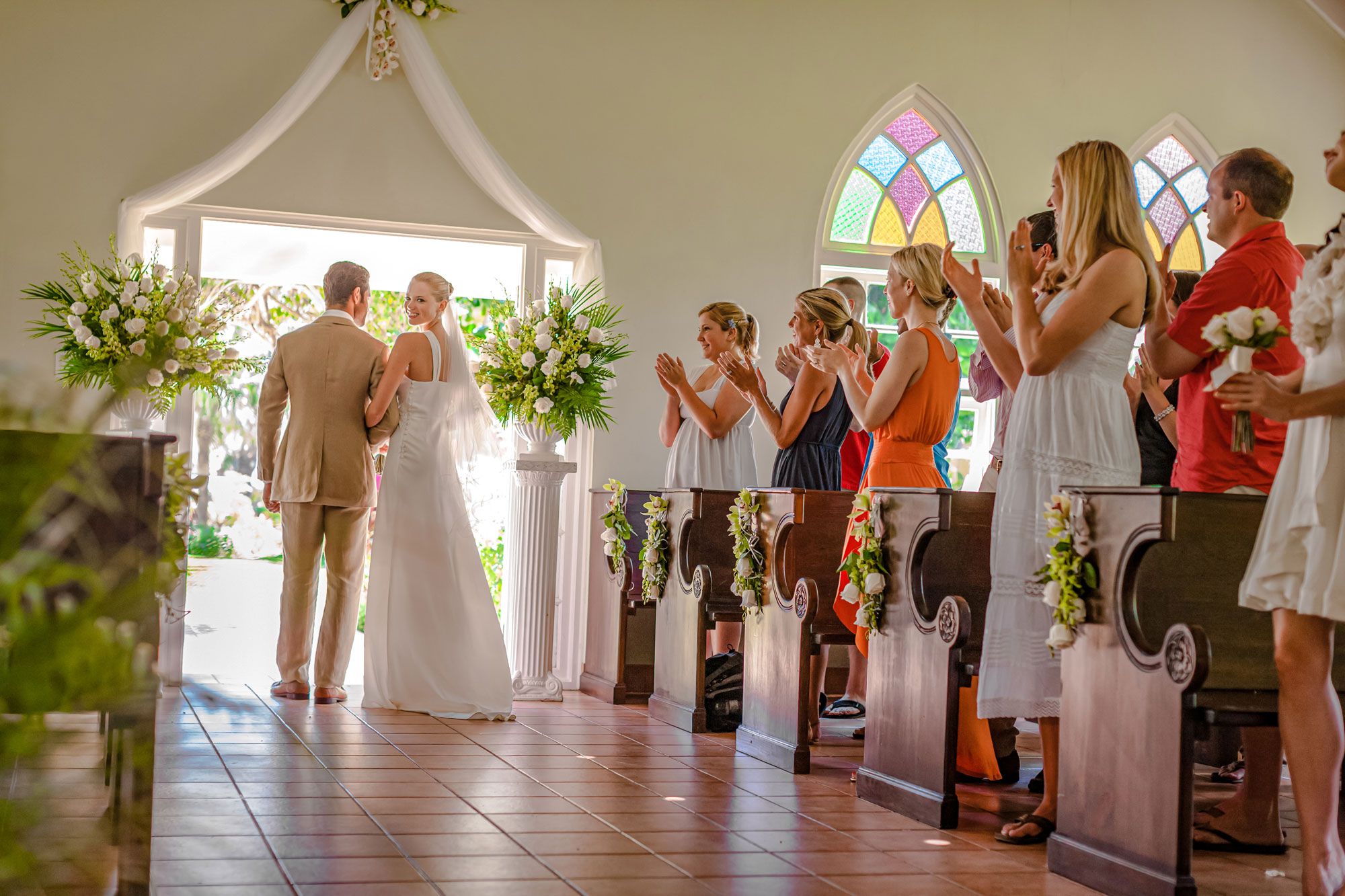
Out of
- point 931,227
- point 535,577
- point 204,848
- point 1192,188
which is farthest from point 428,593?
point 1192,188

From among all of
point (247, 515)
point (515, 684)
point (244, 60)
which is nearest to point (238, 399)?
point (247, 515)

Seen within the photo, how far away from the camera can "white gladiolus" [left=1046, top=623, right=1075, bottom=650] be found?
133 inches

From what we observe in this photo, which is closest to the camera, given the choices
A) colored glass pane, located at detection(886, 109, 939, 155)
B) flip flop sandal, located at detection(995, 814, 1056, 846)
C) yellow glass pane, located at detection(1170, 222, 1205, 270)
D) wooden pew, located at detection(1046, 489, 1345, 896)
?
wooden pew, located at detection(1046, 489, 1345, 896)

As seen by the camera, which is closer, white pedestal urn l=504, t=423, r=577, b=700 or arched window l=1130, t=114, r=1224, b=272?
white pedestal urn l=504, t=423, r=577, b=700

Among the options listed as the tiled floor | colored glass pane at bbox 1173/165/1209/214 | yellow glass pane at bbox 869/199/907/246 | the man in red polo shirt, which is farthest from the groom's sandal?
colored glass pane at bbox 1173/165/1209/214

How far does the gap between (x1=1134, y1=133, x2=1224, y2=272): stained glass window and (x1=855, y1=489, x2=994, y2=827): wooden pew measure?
189 inches

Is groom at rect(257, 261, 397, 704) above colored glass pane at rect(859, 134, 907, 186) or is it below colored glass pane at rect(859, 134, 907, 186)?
below

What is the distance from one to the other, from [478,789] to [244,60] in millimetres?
4481

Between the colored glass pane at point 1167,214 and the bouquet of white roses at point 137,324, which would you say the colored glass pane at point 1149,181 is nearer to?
the colored glass pane at point 1167,214

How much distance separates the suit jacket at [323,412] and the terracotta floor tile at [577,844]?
113 inches

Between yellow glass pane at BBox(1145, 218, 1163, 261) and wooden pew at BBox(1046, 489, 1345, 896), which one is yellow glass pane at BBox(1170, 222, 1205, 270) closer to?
yellow glass pane at BBox(1145, 218, 1163, 261)

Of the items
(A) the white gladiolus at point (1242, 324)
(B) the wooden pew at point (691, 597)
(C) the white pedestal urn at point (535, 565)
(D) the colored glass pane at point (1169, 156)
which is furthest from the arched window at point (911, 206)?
(A) the white gladiolus at point (1242, 324)

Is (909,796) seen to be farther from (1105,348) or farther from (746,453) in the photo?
(746,453)

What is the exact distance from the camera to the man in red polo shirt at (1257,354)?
3609 millimetres
